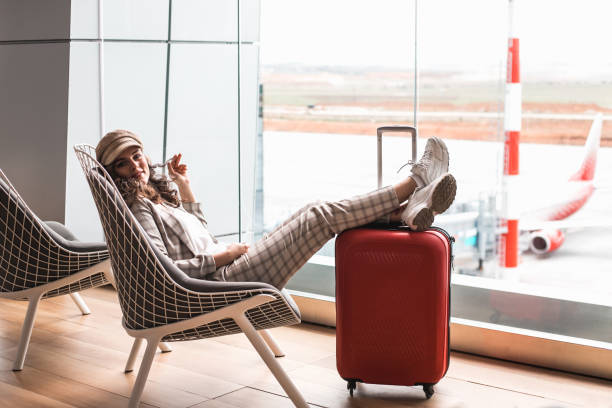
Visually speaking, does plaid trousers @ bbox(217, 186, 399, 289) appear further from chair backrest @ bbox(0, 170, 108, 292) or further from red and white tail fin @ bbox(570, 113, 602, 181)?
red and white tail fin @ bbox(570, 113, 602, 181)

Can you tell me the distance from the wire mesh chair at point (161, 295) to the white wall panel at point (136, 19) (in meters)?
2.02

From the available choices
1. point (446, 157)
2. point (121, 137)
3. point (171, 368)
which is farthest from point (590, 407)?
point (121, 137)

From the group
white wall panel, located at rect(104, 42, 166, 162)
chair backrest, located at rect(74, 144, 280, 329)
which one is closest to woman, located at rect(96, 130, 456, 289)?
chair backrest, located at rect(74, 144, 280, 329)

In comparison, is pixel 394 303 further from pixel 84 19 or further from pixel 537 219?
pixel 84 19

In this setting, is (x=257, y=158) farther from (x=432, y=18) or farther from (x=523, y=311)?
(x=523, y=311)

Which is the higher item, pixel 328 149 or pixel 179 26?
pixel 179 26

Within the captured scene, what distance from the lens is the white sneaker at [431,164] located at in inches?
99.7

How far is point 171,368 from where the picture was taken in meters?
2.95

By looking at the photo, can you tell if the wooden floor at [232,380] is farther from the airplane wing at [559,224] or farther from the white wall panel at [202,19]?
the white wall panel at [202,19]

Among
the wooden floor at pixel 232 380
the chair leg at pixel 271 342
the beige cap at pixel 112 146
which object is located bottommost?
the wooden floor at pixel 232 380

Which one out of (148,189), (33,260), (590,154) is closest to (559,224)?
(590,154)

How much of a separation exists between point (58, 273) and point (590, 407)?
2091 millimetres

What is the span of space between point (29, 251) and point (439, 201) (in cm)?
162

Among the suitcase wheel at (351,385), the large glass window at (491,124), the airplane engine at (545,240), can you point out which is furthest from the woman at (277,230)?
the airplane engine at (545,240)
